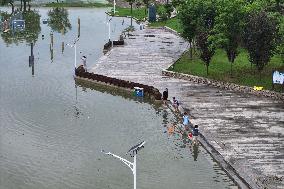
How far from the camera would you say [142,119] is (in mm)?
57812

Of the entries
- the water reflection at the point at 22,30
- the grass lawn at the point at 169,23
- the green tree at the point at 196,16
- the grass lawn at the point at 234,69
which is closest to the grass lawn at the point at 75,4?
the water reflection at the point at 22,30

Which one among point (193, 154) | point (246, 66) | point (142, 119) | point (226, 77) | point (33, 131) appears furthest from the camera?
point (246, 66)

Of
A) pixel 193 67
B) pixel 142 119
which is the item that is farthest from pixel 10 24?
pixel 142 119

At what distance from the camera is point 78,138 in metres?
51.4

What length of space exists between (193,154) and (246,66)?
31827 millimetres

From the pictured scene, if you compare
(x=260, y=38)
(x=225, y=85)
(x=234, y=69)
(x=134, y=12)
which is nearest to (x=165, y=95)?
(x=225, y=85)

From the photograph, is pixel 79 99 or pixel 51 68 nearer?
pixel 79 99

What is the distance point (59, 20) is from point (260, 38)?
6698cm

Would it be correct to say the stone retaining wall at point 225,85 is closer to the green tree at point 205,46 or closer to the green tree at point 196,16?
the green tree at point 205,46

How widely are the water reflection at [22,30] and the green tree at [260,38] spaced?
151ft

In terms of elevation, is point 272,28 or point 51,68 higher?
point 272,28

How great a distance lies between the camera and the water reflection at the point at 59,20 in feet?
377

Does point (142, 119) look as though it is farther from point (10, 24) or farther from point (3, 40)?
point (10, 24)

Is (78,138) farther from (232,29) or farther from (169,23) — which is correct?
(169,23)
